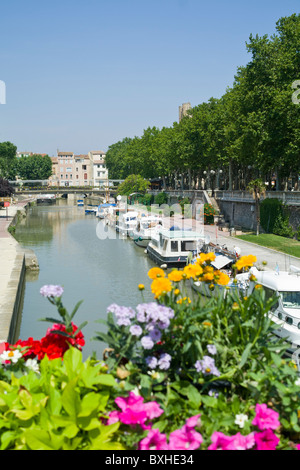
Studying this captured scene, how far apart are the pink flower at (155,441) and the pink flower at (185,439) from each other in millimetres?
70

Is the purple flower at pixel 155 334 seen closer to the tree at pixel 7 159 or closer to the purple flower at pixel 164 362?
the purple flower at pixel 164 362

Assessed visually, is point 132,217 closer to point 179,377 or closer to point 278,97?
point 278,97

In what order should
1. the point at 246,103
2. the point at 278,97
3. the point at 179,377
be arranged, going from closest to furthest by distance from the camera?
the point at 179,377
the point at 278,97
the point at 246,103

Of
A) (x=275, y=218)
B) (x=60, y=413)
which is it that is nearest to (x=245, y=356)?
(x=60, y=413)

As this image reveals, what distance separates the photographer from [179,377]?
18.1 ft

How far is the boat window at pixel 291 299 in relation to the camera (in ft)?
50.2

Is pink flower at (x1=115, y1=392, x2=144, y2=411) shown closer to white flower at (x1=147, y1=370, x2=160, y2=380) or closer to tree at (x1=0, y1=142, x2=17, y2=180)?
white flower at (x1=147, y1=370, x2=160, y2=380)

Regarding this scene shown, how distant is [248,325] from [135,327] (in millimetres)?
1381

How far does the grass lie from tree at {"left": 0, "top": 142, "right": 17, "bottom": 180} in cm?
11320

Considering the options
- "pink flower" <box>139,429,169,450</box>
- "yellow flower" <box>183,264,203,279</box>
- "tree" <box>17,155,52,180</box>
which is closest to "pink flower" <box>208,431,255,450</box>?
"pink flower" <box>139,429,169,450</box>

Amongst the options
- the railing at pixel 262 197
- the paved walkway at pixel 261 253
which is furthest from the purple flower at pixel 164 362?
the railing at pixel 262 197

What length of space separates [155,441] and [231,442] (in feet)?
2.30

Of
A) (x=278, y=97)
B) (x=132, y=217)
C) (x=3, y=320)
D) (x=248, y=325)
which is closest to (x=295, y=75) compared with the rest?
→ (x=278, y=97)

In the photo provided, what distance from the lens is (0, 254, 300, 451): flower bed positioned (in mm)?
4398
